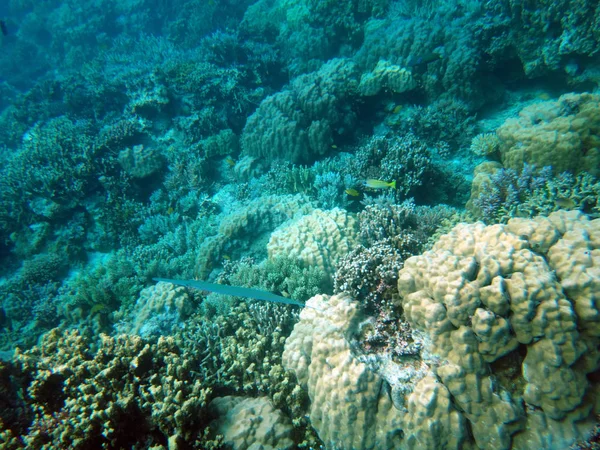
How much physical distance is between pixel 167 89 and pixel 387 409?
1247cm

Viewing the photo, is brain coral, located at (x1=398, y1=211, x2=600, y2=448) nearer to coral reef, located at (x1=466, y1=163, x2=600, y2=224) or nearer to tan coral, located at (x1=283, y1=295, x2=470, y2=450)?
tan coral, located at (x1=283, y1=295, x2=470, y2=450)

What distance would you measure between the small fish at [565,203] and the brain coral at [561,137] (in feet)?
2.96

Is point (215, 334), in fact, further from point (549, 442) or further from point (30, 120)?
point (30, 120)

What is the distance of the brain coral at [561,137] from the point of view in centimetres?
520

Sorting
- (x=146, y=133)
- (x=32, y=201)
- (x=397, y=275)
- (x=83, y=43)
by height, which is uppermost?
(x=83, y=43)

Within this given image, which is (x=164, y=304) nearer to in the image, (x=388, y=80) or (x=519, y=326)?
(x=519, y=326)

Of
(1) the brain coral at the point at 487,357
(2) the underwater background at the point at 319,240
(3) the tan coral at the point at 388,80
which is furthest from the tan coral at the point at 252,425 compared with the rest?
(3) the tan coral at the point at 388,80

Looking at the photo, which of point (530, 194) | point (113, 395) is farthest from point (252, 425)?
point (530, 194)

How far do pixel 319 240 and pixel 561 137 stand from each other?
4.72m

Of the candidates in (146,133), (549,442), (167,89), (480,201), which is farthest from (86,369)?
(167,89)

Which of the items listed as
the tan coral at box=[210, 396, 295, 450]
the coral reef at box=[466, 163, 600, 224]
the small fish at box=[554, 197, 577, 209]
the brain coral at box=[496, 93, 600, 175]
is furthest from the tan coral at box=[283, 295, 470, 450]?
the brain coral at box=[496, 93, 600, 175]

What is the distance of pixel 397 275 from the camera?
3816mm

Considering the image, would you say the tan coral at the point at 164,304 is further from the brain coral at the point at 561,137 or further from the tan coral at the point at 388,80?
the tan coral at the point at 388,80

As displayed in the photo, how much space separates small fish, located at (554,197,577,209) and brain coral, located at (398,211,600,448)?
205 cm
